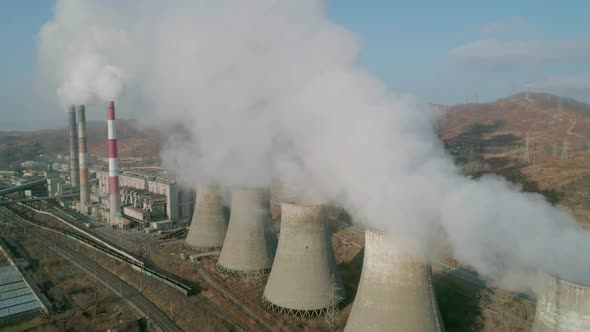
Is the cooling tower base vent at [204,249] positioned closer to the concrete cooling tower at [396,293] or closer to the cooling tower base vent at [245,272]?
the cooling tower base vent at [245,272]

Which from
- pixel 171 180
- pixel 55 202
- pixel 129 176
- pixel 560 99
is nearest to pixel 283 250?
pixel 171 180

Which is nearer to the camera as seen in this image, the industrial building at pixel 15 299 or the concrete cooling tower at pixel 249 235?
the industrial building at pixel 15 299

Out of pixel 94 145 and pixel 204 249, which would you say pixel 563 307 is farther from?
pixel 94 145

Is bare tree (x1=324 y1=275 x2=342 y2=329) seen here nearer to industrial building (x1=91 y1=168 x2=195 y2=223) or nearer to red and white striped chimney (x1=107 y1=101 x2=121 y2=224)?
industrial building (x1=91 y1=168 x2=195 y2=223)

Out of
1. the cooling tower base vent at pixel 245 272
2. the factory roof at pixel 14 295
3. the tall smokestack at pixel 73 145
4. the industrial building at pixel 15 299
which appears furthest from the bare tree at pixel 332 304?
the tall smokestack at pixel 73 145

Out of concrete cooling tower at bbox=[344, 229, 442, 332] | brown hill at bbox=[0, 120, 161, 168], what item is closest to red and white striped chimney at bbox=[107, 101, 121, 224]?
concrete cooling tower at bbox=[344, 229, 442, 332]

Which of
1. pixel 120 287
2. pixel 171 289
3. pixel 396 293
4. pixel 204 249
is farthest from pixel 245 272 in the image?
pixel 396 293
